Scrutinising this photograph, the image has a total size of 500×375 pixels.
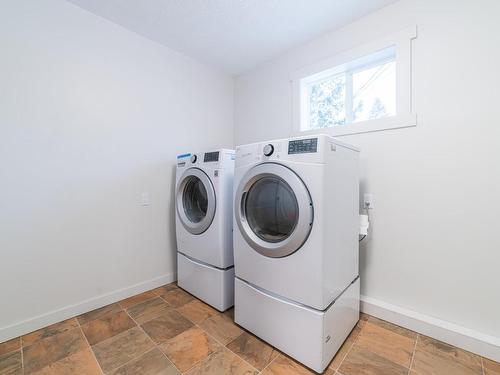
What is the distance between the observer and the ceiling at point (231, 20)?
1647mm

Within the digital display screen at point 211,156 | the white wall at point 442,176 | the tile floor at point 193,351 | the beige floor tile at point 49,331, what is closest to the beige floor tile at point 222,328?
the tile floor at point 193,351

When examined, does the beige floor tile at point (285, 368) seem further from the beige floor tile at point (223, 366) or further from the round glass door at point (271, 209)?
the round glass door at point (271, 209)

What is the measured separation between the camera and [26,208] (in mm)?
1520

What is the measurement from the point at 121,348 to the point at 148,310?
0.41 meters

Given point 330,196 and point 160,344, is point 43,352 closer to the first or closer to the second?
point 160,344

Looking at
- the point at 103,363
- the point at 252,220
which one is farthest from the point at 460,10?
the point at 103,363

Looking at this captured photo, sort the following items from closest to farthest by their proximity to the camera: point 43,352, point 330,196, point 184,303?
1. point 330,196
2. point 43,352
3. point 184,303

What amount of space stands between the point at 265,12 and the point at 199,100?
Answer: 1.09 metres

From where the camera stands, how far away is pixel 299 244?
3.89 feet

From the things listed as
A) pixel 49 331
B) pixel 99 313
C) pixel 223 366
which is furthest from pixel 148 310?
pixel 223 366

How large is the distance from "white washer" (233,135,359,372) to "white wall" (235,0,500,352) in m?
0.34

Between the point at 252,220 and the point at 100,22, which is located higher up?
the point at 100,22

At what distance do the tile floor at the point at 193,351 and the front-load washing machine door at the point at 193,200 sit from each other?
2.28 ft

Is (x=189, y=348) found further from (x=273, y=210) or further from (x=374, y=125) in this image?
(x=374, y=125)
